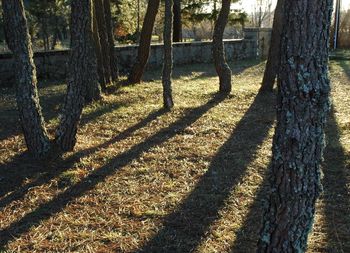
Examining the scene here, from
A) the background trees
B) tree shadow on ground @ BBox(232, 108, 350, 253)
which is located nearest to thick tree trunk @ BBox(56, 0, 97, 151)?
the background trees

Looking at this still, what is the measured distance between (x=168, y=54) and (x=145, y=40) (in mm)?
2758

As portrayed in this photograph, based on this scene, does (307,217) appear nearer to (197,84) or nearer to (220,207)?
(220,207)

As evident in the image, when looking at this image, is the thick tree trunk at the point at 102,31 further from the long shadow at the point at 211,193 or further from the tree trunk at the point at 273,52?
the long shadow at the point at 211,193

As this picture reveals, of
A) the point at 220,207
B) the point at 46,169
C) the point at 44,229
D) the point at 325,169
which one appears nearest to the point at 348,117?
the point at 325,169

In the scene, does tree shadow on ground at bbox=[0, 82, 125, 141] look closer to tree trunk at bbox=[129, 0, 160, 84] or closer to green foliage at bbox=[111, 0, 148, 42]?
tree trunk at bbox=[129, 0, 160, 84]

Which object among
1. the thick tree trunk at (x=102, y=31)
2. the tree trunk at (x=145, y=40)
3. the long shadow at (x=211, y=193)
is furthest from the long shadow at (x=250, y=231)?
the tree trunk at (x=145, y=40)

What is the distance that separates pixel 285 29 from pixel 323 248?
2.05m

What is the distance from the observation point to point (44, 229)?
3.84m

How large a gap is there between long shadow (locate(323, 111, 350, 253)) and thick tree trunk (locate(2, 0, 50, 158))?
362 cm

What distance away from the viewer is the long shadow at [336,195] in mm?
3604

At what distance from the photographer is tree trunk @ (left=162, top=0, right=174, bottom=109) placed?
785cm

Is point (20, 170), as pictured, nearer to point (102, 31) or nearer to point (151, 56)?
point (102, 31)

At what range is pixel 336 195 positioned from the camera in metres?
4.46

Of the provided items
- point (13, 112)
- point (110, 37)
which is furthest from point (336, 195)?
point (110, 37)
